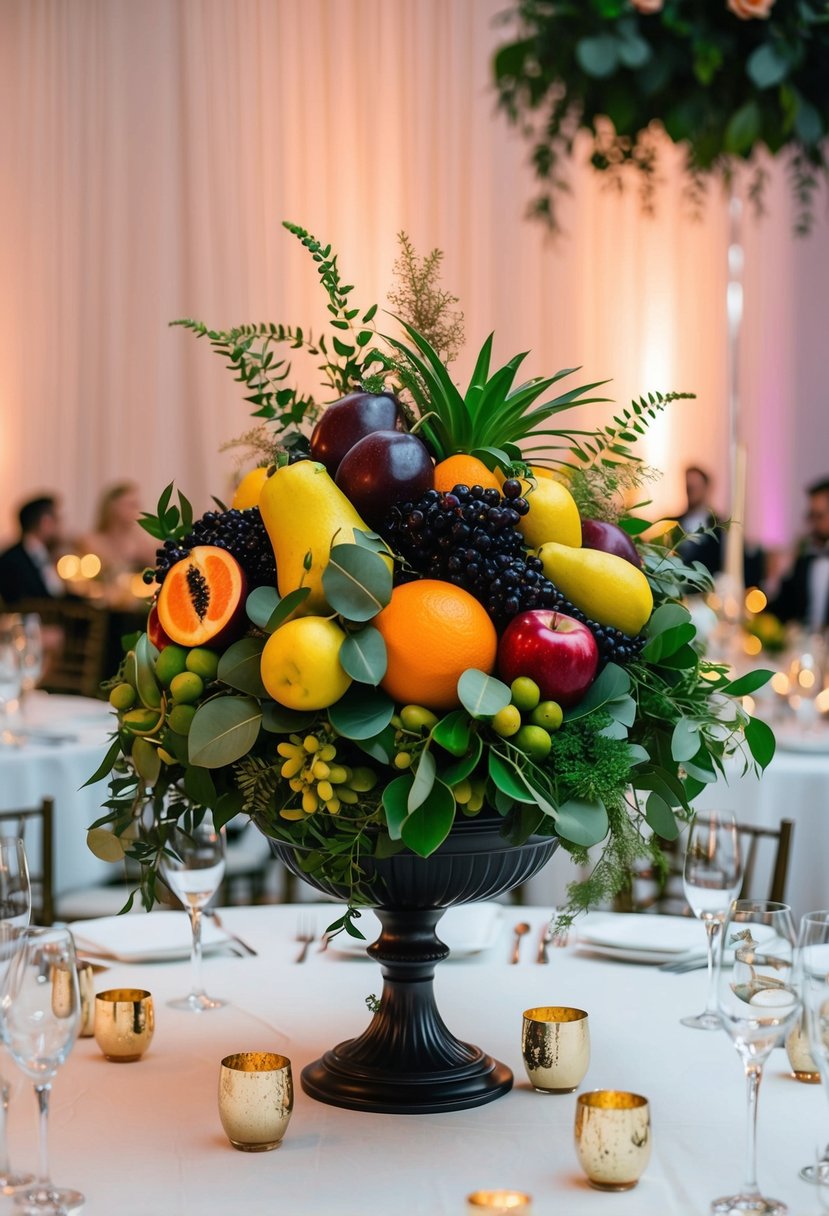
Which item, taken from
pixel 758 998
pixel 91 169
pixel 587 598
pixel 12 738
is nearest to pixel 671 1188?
pixel 758 998

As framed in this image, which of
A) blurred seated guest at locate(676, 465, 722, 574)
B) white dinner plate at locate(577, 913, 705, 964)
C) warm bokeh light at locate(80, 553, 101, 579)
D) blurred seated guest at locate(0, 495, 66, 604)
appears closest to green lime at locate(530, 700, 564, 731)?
white dinner plate at locate(577, 913, 705, 964)

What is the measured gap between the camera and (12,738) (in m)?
3.47

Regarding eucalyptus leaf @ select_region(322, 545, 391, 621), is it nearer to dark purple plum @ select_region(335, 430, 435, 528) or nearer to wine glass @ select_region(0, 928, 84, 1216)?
dark purple plum @ select_region(335, 430, 435, 528)

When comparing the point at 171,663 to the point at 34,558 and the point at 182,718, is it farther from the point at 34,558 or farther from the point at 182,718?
the point at 34,558

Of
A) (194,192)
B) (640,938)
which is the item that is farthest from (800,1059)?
(194,192)

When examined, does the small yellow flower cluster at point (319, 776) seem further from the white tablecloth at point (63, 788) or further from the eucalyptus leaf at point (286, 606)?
the white tablecloth at point (63, 788)

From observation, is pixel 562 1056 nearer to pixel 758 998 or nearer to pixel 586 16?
pixel 758 998

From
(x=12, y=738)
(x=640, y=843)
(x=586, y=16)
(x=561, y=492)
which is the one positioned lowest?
(x=12, y=738)

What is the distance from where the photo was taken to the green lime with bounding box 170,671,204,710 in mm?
1165

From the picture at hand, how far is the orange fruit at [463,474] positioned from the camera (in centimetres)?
122

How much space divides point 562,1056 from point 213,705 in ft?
1.43

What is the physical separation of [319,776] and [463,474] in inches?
11.9

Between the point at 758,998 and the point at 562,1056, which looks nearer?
the point at 758,998

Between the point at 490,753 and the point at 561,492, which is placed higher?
the point at 561,492
